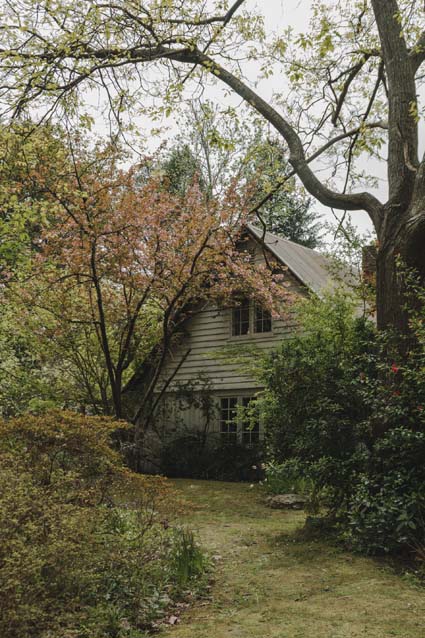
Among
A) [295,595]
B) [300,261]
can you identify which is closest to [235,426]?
[300,261]

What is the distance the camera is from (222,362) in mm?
15328

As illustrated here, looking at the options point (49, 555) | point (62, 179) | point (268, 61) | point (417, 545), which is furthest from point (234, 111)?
point (49, 555)

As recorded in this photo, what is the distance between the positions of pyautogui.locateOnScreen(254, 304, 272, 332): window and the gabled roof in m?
1.42

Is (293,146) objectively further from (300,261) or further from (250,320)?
(300,261)

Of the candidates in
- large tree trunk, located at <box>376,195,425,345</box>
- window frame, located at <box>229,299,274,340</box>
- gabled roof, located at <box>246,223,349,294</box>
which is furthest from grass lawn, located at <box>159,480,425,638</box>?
window frame, located at <box>229,299,274,340</box>

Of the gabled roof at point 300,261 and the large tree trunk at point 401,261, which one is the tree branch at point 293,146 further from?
the gabled roof at point 300,261

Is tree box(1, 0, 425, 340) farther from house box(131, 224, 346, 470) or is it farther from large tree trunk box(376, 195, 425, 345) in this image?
house box(131, 224, 346, 470)

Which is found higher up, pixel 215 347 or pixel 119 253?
pixel 119 253

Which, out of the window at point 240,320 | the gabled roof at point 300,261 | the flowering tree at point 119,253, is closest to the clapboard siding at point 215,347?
the window at point 240,320

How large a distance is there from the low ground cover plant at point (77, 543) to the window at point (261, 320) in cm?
959

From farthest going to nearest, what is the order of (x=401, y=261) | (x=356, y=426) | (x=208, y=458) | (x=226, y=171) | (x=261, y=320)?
(x=226, y=171)
(x=261, y=320)
(x=208, y=458)
(x=356, y=426)
(x=401, y=261)

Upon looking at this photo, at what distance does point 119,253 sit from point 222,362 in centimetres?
513

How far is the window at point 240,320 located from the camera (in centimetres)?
1573

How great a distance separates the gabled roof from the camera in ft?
47.2
